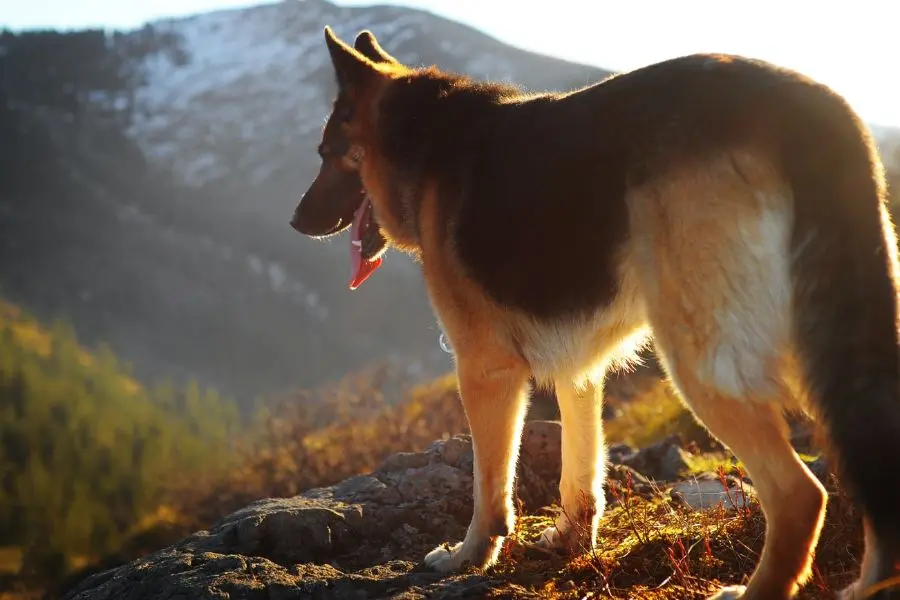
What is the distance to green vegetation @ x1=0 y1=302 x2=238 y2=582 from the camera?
664 inches

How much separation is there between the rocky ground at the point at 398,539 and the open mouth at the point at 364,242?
1.43 metres

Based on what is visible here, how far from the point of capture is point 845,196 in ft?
7.55

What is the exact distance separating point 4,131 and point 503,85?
183 feet

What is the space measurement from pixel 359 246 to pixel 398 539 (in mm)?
1831

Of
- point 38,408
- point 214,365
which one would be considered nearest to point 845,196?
point 38,408

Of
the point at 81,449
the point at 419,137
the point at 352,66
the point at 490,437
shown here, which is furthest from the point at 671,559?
the point at 81,449

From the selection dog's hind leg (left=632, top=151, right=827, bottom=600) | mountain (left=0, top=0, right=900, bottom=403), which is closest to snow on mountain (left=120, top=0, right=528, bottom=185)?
mountain (left=0, top=0, right=900, bottom=403)

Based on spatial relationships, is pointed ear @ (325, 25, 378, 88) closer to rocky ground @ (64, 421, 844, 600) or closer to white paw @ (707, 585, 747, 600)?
rocky ground @ (64, 421, 844, 600)

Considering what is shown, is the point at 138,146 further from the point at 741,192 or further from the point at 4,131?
the point at 741,192

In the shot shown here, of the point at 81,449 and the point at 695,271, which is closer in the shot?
the point at 695,271

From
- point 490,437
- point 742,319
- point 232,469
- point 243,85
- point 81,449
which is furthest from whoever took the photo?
point 243,85

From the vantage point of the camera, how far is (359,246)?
4.54 meters

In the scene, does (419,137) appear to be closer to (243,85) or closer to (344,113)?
(344,113)

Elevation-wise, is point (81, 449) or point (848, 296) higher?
point (81, 449)
